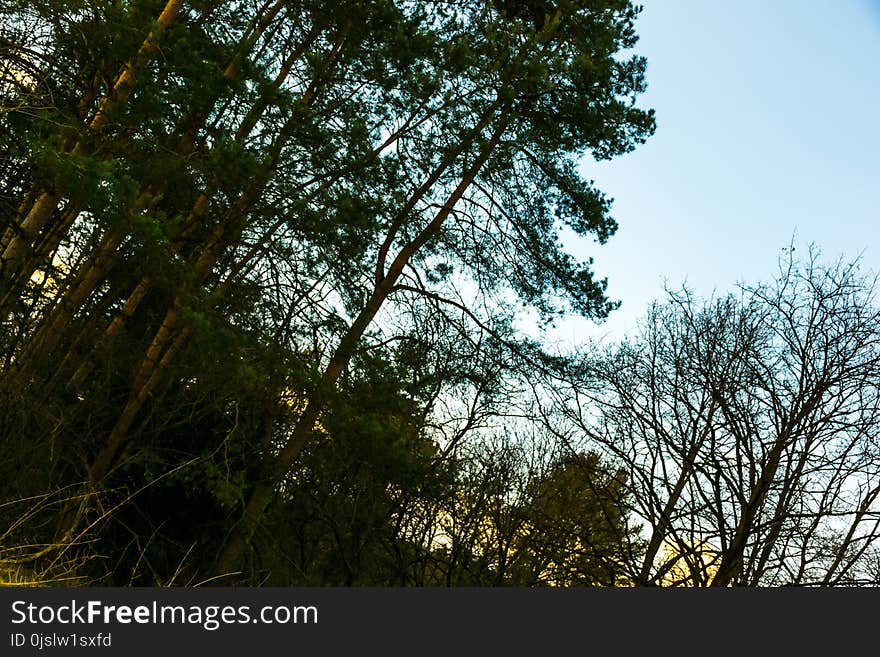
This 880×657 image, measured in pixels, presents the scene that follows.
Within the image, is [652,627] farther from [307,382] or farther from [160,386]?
[160,386]

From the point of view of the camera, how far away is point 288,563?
47.8 ft

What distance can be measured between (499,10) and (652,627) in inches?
376

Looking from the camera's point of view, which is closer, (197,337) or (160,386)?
(197,337)

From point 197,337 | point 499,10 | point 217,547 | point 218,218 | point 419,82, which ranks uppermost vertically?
point 499,10

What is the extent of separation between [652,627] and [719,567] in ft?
15.9

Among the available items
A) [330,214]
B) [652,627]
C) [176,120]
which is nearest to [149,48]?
[176,120]

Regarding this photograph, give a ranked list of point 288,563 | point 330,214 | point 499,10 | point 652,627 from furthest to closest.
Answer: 1. point 288,563
2. point 499,10
3. point 330,214
4. point 652,627

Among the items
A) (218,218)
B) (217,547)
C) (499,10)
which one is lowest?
(217,547)

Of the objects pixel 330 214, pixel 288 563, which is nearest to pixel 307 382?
pixel 330 214

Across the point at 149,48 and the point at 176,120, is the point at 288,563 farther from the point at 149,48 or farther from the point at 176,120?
the point at 149,48

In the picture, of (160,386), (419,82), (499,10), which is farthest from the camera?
(499,10)

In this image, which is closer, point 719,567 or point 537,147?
point 719,567

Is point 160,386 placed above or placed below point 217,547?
above

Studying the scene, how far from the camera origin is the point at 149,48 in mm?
8172
